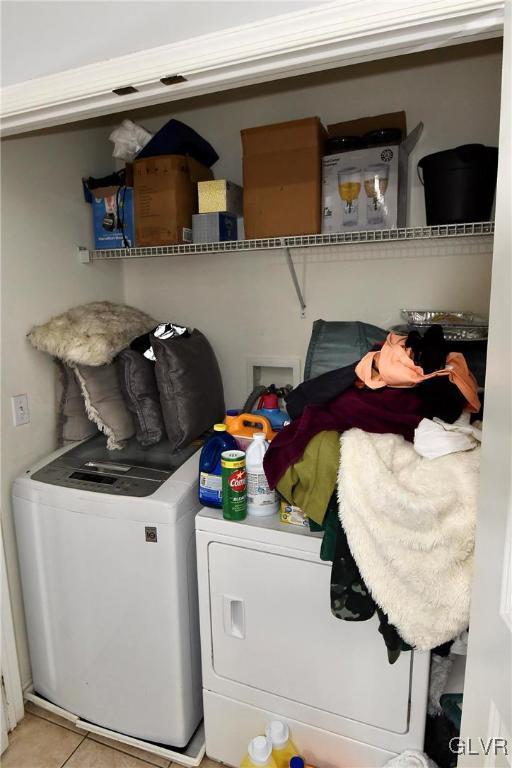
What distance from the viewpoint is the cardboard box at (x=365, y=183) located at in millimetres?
1668

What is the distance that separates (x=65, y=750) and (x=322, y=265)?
217cm

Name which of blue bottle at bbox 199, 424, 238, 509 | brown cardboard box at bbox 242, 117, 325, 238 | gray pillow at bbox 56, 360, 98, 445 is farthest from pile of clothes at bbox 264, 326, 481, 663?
gray pillow at bbox 56, 360, 98, 445

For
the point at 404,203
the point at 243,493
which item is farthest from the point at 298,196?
the point at 243,493

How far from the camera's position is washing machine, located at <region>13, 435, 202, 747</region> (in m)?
1.60

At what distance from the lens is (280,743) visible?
145cm

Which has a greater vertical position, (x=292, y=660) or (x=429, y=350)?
(x=429, y=350)

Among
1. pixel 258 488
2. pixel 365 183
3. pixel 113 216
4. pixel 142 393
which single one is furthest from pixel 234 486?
pixel 113 216

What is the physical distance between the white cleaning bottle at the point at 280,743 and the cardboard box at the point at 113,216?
1.95 meters

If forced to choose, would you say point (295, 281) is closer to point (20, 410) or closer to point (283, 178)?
point (283, 178)

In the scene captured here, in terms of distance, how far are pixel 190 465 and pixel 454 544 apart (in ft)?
3.18

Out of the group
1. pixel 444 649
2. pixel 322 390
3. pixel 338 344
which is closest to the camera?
pixel 444 649

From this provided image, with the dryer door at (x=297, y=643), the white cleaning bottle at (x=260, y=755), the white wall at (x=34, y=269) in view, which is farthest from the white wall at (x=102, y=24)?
the white cleaning bottle at (x=260, y=755)

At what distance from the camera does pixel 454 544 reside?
1160 mm

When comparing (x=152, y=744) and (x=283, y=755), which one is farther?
(x=152, y=744)
